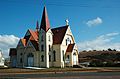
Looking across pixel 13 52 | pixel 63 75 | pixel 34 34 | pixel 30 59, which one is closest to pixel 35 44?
pixel 30 59

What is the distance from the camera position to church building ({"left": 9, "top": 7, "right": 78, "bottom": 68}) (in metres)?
56.8

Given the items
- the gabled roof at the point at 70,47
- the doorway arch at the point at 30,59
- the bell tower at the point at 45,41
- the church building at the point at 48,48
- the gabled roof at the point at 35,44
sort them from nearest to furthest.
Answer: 1. the bell tower at the point at 45,41
2. the church building at the point at 48,48
3. the gabled roof at the point at 70,47
4. the gabled roof at the point at 35,44
5. the doorway arch at the point at 30,59

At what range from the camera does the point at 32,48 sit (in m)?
58.3

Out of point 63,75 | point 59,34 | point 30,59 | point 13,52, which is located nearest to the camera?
point 63,75

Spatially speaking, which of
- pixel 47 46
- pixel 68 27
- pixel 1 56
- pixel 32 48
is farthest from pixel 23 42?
pixel 1 56

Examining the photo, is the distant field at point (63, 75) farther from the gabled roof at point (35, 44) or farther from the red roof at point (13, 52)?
the red roof at point (13, 52)

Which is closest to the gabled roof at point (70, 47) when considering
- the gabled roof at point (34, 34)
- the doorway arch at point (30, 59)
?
the gabled roof at point (34, 34)

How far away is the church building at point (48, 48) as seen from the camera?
56.8 meters

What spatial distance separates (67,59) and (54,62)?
328cm

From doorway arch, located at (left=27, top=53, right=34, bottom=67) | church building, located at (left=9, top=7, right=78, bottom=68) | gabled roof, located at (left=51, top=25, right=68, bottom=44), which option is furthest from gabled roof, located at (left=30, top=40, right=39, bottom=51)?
gabled roof, located at (left=51, top=25, right=68, bottom=44)

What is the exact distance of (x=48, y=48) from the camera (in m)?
56.9

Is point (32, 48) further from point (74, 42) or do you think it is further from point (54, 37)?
point (74, 42)

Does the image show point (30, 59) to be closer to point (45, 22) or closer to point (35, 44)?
point (35, 44)

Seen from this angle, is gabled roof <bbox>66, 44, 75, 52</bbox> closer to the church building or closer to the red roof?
the church building
